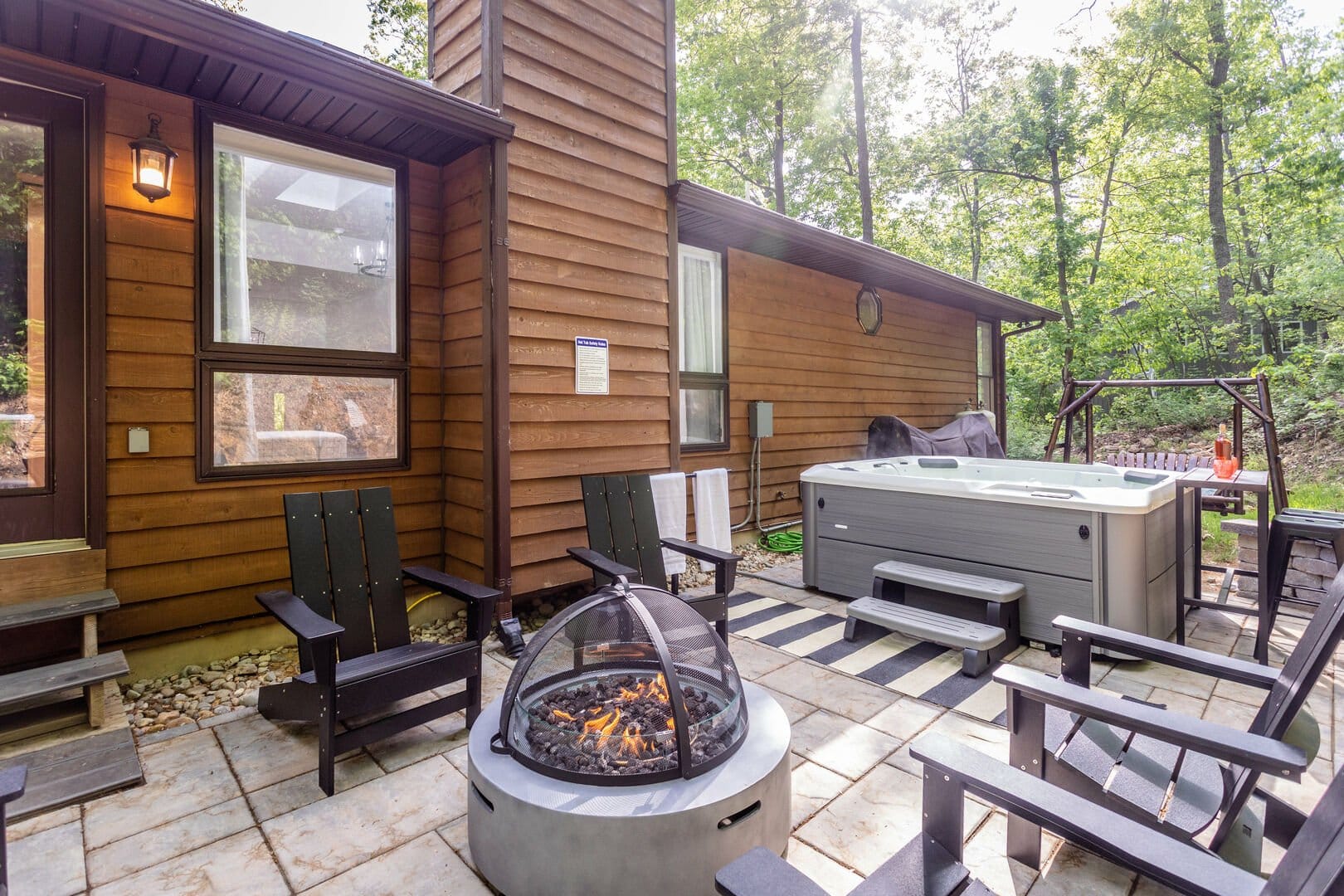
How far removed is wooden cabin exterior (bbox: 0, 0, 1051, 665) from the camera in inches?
103

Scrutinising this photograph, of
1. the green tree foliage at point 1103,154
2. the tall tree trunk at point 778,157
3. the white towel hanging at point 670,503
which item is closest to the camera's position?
the white towel hanging at point 670,503

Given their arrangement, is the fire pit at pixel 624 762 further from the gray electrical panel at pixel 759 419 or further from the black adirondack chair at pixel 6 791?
the gray electrical panel at pixel 759 419

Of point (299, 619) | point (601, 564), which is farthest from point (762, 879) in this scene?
Result: point (601, 564)

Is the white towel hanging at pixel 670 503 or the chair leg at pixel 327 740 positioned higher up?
the white towel hanging at pixel 670 503

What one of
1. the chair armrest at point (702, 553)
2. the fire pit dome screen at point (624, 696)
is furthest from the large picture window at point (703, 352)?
the fire pit dome screen at point (624, 696)

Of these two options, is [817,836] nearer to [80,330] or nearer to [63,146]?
[80,330]

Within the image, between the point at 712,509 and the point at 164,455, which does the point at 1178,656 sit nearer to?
the point at 712,509

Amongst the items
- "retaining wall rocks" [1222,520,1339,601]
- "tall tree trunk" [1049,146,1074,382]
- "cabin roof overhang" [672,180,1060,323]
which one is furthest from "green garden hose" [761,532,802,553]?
"tall tree trunk" [1049,146,1074,382]

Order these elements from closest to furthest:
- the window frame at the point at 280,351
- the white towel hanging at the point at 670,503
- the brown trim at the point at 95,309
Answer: the brown trim at the point at 95,309
the window frame at the point at 280,351
the white towel hanging at the point at 670,503

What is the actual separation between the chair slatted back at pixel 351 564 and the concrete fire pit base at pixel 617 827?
1.13 m

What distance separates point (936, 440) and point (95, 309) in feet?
22.4

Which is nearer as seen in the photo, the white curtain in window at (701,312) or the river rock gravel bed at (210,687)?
the river rock gravel bed at (210,687)

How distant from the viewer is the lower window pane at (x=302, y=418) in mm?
3004

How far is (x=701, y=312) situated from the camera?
5.30 metres
